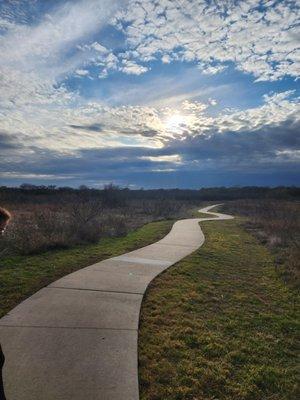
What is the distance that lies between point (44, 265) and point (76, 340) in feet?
15.8

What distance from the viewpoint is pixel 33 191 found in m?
57.0

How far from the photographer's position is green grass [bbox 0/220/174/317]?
23.0 ft

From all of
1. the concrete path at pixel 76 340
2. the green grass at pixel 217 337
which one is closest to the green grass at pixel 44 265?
the concrete path at pixel 76 340

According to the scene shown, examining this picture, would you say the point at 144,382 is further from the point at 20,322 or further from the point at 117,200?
the point at 117,200

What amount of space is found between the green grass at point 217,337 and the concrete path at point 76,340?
0.78 ft

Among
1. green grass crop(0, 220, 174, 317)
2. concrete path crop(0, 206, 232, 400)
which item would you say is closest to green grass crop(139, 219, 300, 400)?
concrete path crop(0, 206, 232, 400)

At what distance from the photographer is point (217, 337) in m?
5.35

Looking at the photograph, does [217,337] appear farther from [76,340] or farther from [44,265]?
[44,265]

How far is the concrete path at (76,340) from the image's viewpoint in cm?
380

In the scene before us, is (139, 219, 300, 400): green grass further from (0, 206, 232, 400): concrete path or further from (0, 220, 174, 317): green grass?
(0, 220, 174, 317): green grass

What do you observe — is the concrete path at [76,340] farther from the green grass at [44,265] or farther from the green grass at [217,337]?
the green grass at [44,265]

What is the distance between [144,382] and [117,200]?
40.8 m

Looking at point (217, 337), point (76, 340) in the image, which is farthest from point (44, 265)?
point (217, 337)

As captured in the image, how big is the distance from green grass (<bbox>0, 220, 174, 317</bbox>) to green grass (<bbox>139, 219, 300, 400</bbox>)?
7.06ft
